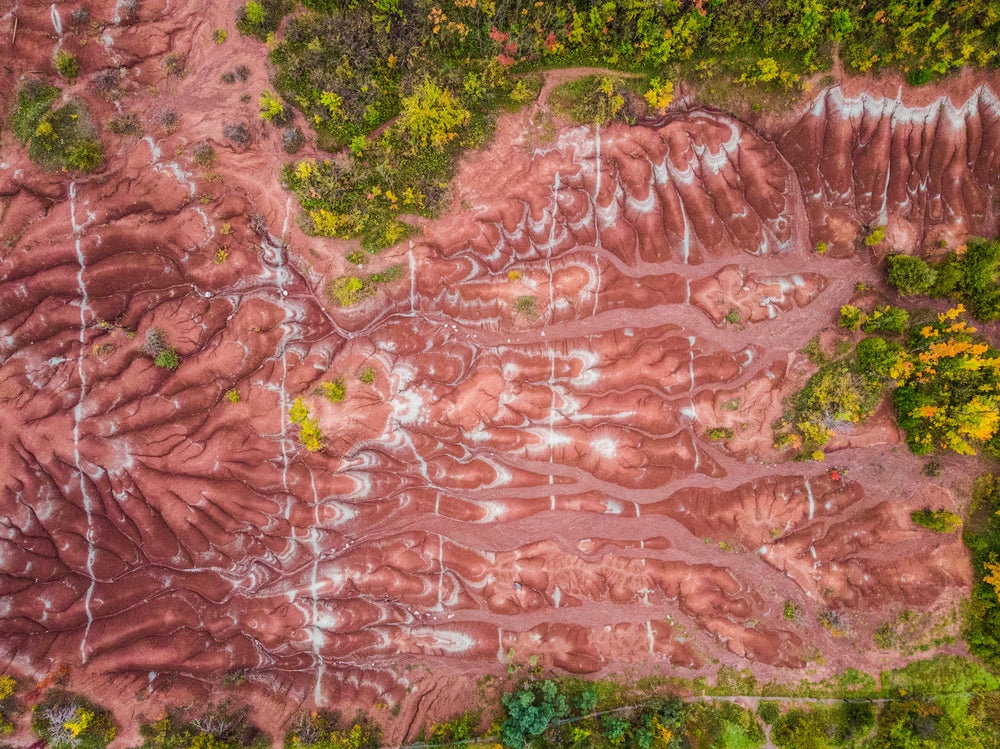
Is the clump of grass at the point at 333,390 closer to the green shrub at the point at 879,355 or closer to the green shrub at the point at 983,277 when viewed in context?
the green shrub at the point at 879,355

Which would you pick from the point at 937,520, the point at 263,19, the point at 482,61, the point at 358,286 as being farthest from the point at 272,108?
Result: the point at 937,520

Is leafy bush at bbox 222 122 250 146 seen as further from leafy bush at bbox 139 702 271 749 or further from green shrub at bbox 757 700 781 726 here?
green shrub at bbox 757 700 781 726

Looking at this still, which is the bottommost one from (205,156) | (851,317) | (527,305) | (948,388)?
(948,388)

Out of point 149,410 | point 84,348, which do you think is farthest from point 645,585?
point 84,348

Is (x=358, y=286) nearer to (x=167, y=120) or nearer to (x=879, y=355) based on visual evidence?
(x=167, y=120)

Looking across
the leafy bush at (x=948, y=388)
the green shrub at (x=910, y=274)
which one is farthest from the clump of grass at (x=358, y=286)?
the leafy bush at (x=948, y=388)

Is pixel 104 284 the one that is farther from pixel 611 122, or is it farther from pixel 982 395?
pixel 982 395

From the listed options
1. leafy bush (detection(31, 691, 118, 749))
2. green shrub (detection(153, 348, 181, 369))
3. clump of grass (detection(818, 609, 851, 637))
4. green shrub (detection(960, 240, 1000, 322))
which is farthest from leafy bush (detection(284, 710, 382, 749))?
green shrub (detection(960, 240, 1000, 322))
